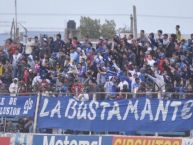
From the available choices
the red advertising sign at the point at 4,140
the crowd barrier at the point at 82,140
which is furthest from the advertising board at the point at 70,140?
the red advertising sign at the point at 4,140

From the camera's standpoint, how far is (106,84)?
19719 millimetres

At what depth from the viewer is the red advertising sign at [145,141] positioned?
15174 mm

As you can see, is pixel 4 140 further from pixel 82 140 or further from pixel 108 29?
pixel 108 29

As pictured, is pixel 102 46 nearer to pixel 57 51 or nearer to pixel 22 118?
pixel 57 51

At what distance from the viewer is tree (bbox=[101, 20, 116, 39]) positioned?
7909cm

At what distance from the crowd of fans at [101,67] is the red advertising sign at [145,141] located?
1.63 meters

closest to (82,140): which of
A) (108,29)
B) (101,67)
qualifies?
(101,67)

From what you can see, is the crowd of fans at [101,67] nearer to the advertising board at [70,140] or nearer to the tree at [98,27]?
the advertising board at [70,140]

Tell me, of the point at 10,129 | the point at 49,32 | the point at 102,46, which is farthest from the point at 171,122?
the point at 49,32

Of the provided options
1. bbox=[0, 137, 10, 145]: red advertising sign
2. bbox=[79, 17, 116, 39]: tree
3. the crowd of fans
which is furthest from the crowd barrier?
bbox=[79, 17, 116, 39]: tree

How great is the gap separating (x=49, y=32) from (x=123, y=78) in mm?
30139

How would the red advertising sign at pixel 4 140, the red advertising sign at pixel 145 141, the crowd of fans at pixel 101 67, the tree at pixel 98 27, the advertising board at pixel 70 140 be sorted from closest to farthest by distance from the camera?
the red advertising sign at pixel 145 141 → the advertising board at pixel 70 140 → the red advertising sign at pixel 4 140 → the crowd of fans at pixel 101 67 → the tree at pixel 98 27

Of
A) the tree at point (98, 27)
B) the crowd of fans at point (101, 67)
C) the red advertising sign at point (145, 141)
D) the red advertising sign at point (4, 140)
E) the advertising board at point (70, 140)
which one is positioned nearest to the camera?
the red advertising sign at point (145, 141)

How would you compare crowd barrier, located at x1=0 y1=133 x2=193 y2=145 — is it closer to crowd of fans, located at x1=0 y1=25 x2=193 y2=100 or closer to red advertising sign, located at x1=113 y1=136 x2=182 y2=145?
red advertising sign, located at x1=113 y1=136 x2=182 y2=145
